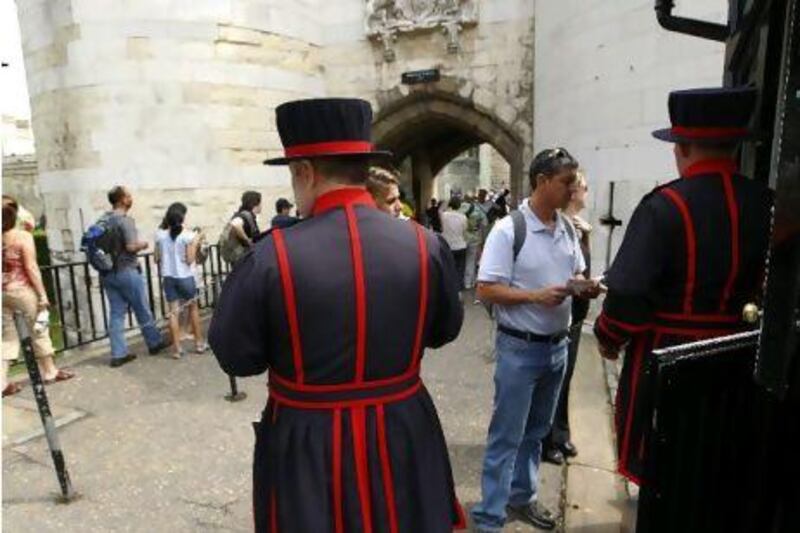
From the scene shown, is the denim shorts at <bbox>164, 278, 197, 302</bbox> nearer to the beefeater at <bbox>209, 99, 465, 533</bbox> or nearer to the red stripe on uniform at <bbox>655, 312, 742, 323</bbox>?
the beefeater at <bbox>209, 99, 465, 533</bbox>

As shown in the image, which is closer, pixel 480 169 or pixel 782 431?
pixel 782 431

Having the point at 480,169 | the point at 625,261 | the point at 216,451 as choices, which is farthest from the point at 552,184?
the point at 480,169

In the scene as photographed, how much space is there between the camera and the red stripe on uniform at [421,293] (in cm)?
175

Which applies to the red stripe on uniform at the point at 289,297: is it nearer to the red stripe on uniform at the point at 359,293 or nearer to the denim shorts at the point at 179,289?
the red stripe on uniform at the point at 359,293

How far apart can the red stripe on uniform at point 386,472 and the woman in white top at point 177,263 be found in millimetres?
4858

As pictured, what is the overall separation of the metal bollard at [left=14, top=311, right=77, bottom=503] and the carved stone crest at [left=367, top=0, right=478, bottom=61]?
8075mm

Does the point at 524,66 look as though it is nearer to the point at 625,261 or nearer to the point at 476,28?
the point at 476,28

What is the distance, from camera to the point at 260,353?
66.1 inches

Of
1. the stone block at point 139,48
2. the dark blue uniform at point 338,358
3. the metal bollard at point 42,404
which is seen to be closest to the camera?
the dark blue uniform at point 338,358

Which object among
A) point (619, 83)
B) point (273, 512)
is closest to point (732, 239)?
point (273, 512)

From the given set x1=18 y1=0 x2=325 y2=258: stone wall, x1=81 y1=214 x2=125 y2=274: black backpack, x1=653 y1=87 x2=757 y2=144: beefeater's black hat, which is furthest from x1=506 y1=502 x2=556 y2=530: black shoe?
x1=18 y1=0 x2=325 y2=258: stone wall

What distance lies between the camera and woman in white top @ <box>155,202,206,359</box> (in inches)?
243

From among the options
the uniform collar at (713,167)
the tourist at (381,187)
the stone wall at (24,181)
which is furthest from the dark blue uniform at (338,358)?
the stone wall at (24,181)

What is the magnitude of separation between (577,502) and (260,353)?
2.34 m
